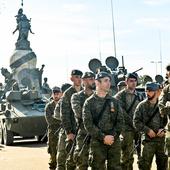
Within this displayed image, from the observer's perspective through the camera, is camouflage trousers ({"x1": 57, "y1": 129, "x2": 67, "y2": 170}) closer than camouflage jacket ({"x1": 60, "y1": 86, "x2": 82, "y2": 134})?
No

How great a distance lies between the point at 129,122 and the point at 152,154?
3.70ft

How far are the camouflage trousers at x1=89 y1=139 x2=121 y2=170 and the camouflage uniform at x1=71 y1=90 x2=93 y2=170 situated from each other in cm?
75

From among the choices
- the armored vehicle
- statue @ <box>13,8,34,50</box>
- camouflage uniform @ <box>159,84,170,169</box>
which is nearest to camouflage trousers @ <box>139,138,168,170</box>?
camouflage uniform @ <box>159,84,170,169</box>

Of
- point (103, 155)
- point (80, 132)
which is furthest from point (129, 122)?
point (103, 155)

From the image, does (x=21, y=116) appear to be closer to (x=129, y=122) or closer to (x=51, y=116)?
(x=51, y=116)

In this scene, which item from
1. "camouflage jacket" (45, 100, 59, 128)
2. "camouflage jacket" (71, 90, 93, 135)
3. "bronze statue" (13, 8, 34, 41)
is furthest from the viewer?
"bronze statue" (13, 8, 34, 41)

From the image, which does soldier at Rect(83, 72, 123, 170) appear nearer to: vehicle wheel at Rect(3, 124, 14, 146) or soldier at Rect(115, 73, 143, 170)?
soldier at Rect(115, 73, 143, 170)

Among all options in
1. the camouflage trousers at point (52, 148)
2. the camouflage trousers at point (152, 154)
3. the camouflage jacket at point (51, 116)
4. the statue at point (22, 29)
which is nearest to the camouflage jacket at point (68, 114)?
the camouflage trousers at point (152, 154)

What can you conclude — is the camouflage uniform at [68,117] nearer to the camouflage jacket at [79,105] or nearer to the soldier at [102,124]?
the camouflage jacket at [79,105]

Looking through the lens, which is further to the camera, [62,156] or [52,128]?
[52,128]

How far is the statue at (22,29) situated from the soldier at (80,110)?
26.0 m

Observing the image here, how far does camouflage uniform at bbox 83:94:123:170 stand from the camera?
24.0ft

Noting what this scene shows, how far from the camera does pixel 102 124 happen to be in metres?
7.33

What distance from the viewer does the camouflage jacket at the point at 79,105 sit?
325 inches
